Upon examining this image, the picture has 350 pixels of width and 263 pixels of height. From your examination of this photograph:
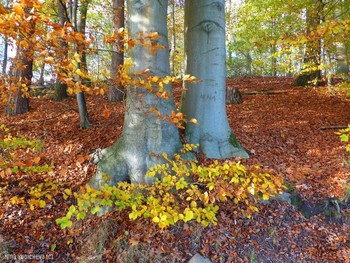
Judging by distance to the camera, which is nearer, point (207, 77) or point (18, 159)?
point (18, 159)

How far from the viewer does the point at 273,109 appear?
7.15 m

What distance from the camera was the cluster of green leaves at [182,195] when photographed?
2615 millimetres

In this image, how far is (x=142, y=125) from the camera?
3439 millimetres

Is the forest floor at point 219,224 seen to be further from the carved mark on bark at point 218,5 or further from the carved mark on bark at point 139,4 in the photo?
the carved mark on bark at point 218,5

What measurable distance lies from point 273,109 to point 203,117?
3791mm

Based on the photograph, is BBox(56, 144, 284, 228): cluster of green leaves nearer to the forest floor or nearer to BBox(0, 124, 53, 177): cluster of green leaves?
the forest floor

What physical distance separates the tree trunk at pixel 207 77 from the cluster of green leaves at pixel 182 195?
0.72m

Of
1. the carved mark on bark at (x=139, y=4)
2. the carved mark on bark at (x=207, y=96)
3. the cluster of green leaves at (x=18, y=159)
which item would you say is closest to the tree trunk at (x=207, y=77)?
the carved mark on bark at (x=207, y=96)

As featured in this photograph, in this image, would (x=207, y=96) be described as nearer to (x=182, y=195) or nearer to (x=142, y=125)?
(x=142, y=125)

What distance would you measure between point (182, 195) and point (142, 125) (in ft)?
3.47

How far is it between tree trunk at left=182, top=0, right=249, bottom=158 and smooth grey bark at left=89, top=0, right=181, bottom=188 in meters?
0.66

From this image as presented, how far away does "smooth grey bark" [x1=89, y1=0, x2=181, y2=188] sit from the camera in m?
3.21

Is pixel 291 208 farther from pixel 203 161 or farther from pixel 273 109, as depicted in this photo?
pixel 273 109

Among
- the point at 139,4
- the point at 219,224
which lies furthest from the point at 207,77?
the point at 219,224
